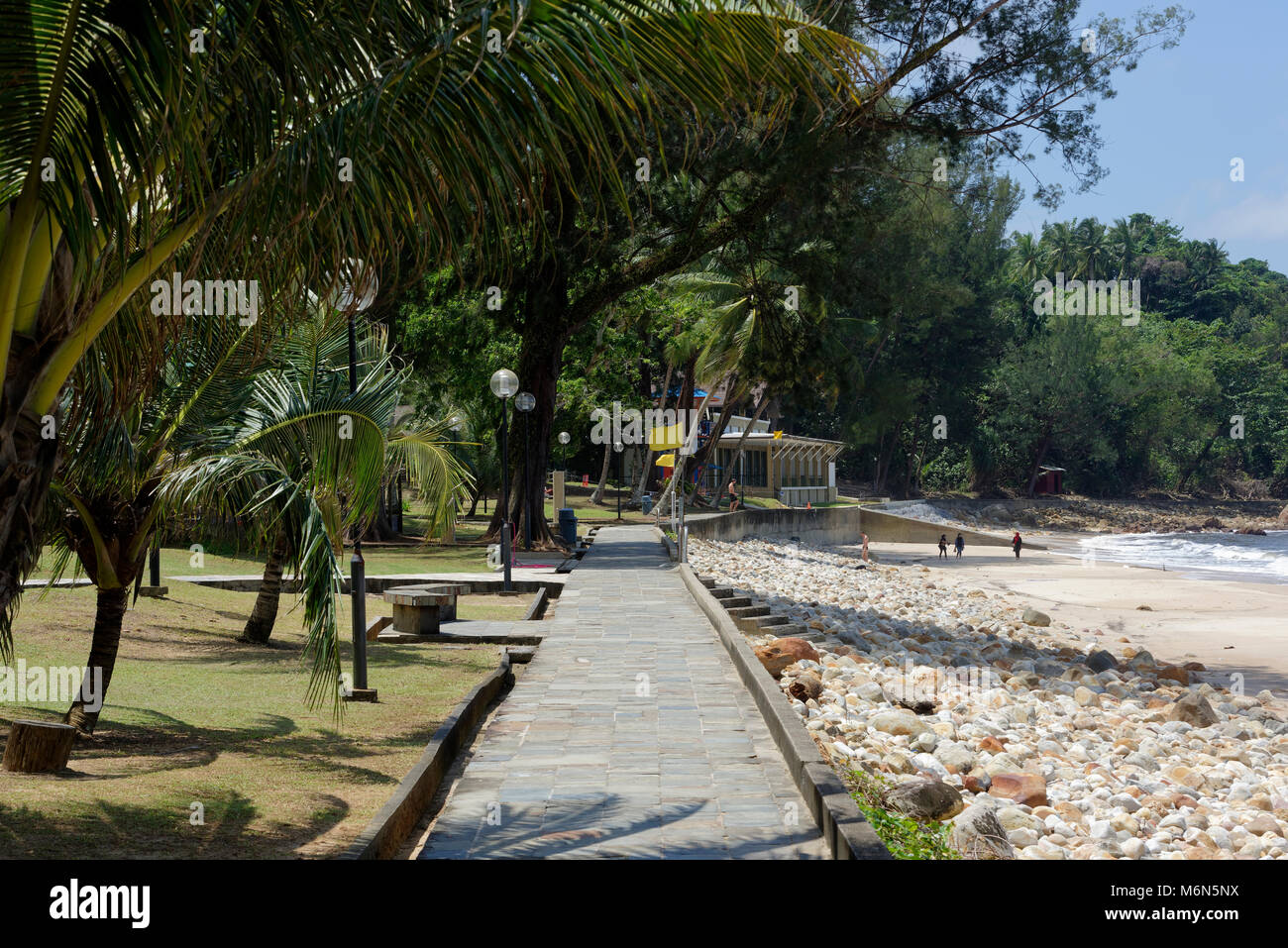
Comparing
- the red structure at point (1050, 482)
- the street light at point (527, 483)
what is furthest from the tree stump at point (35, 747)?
the red structure at point (1050, 482)

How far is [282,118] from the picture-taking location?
188 inches

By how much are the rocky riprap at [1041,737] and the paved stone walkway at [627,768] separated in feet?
3.66

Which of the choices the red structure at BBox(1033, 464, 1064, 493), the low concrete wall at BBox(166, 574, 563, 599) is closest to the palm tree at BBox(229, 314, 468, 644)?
the low concrete wall at BBox(166, 574, 563, 599)

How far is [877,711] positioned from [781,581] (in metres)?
14.9

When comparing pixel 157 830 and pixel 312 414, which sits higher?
pixel 312 414

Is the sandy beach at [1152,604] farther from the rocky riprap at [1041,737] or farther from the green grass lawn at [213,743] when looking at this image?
the green grass lawn at [213,743]

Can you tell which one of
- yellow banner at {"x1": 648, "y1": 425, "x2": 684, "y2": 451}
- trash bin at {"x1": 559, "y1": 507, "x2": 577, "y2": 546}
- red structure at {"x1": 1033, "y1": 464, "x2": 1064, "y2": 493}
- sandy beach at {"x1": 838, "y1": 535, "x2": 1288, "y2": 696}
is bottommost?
sandy beach at {"x1": 838, "y1": 535, "x2": 1288, "y2": 696}

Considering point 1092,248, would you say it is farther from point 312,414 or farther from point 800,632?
point 312,414

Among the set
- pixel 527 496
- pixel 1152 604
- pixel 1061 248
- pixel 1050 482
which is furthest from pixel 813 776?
pixel 1061 248

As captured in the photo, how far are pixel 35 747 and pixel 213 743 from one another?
1.52m

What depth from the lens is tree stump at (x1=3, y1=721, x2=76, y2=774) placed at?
6422 millimetres

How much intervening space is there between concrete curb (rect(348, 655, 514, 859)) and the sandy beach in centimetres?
1305

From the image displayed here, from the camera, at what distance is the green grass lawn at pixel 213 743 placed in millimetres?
5512

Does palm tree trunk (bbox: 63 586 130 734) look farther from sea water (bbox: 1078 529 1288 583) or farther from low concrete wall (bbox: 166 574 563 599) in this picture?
sea water (bbox: 1078 529 1288 583)
